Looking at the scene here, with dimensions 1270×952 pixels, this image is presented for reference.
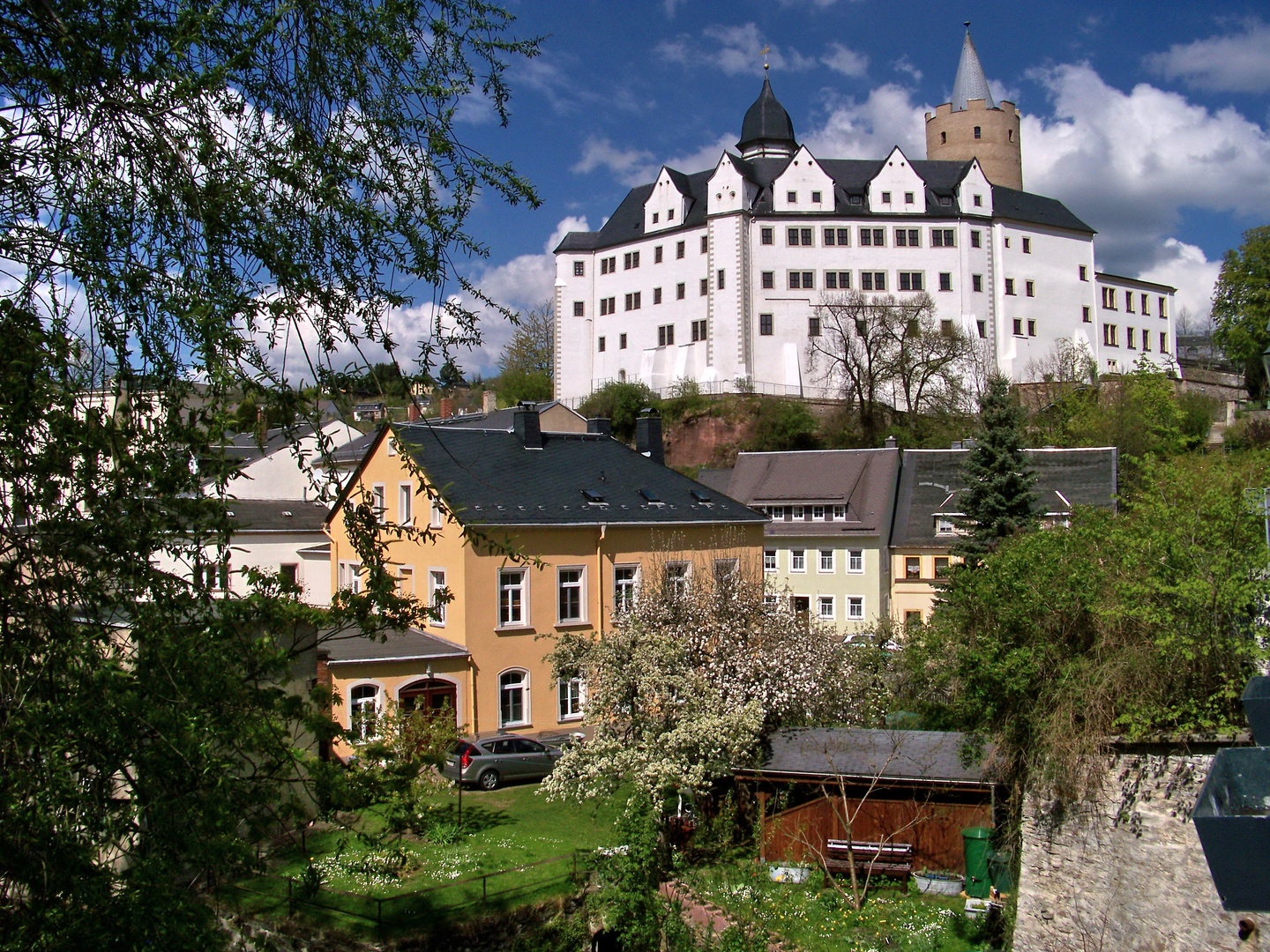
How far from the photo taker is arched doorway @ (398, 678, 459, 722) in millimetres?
21547

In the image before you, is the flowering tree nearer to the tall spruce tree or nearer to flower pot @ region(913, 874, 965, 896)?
flower pot @ region(913, 874, 965, 896)

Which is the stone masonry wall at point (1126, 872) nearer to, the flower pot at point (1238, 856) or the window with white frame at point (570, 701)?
the flower pot at point (1238, 856)

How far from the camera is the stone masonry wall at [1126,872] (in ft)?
38.6

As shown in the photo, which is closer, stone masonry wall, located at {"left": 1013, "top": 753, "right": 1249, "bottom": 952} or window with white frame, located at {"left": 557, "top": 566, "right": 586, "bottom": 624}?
stone masonry wall, located at {"left": 1013, "top": 753, "right": 1249, "bottom": 952}

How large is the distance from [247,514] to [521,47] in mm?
28409

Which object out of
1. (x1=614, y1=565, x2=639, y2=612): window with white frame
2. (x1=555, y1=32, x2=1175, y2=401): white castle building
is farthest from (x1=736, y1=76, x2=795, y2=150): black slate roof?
(x1=614, y1=565, x2=639, y2=612): window with white frame

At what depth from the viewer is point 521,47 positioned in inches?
234

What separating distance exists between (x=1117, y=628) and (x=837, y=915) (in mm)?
5479

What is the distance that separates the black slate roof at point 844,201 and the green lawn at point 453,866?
56.2 metres

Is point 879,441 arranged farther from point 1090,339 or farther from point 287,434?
point 287,434

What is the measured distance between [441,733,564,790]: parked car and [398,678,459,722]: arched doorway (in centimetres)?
146

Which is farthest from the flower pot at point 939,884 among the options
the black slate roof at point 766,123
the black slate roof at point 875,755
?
the black slate roof at point 766,123

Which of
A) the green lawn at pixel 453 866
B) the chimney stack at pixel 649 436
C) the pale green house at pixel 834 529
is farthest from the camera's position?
the pale green house at pixel 834 529

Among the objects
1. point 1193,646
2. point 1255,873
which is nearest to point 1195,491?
point 1193,646
